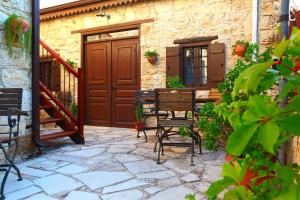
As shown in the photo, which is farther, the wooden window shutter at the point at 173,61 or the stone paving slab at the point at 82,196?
the wooden window shutter at the point at 173,61

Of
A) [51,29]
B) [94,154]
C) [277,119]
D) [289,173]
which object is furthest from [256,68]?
[51,29]

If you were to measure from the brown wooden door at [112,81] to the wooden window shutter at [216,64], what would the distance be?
1843 millimetres

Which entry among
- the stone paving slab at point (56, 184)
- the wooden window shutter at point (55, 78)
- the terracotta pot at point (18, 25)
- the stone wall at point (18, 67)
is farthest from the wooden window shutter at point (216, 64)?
the wooden window shutter at point (55, 78)

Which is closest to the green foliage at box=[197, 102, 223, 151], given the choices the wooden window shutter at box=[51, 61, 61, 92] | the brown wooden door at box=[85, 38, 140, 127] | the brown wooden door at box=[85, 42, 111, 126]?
the brown wooden door at box=[85, 38, 140, 127]

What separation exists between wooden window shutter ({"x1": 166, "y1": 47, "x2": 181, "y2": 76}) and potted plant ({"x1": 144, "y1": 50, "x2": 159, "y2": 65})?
0.33 metres

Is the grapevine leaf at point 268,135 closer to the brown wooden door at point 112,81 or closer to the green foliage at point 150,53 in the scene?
the green foliage at point 150,53

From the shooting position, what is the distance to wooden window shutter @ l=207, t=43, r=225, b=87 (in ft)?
19.4

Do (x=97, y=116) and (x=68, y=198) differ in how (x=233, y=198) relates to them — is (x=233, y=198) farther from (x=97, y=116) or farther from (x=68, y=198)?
(x=97, y=116)

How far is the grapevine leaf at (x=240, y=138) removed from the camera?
19.2 inches

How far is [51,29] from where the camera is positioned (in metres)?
A: 8.36

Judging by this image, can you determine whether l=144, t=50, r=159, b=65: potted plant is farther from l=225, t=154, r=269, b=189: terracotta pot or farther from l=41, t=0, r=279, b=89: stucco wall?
l=225, t=154, r=269, b=189: terracotta pot

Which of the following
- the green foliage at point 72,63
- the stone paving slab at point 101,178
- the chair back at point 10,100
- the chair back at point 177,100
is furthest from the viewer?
the green foliage at point 72,63

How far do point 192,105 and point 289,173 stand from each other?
3331mm

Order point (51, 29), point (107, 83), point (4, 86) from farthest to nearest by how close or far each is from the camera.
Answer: point (51, 29) < point (107, 83) < point (4, 86)
